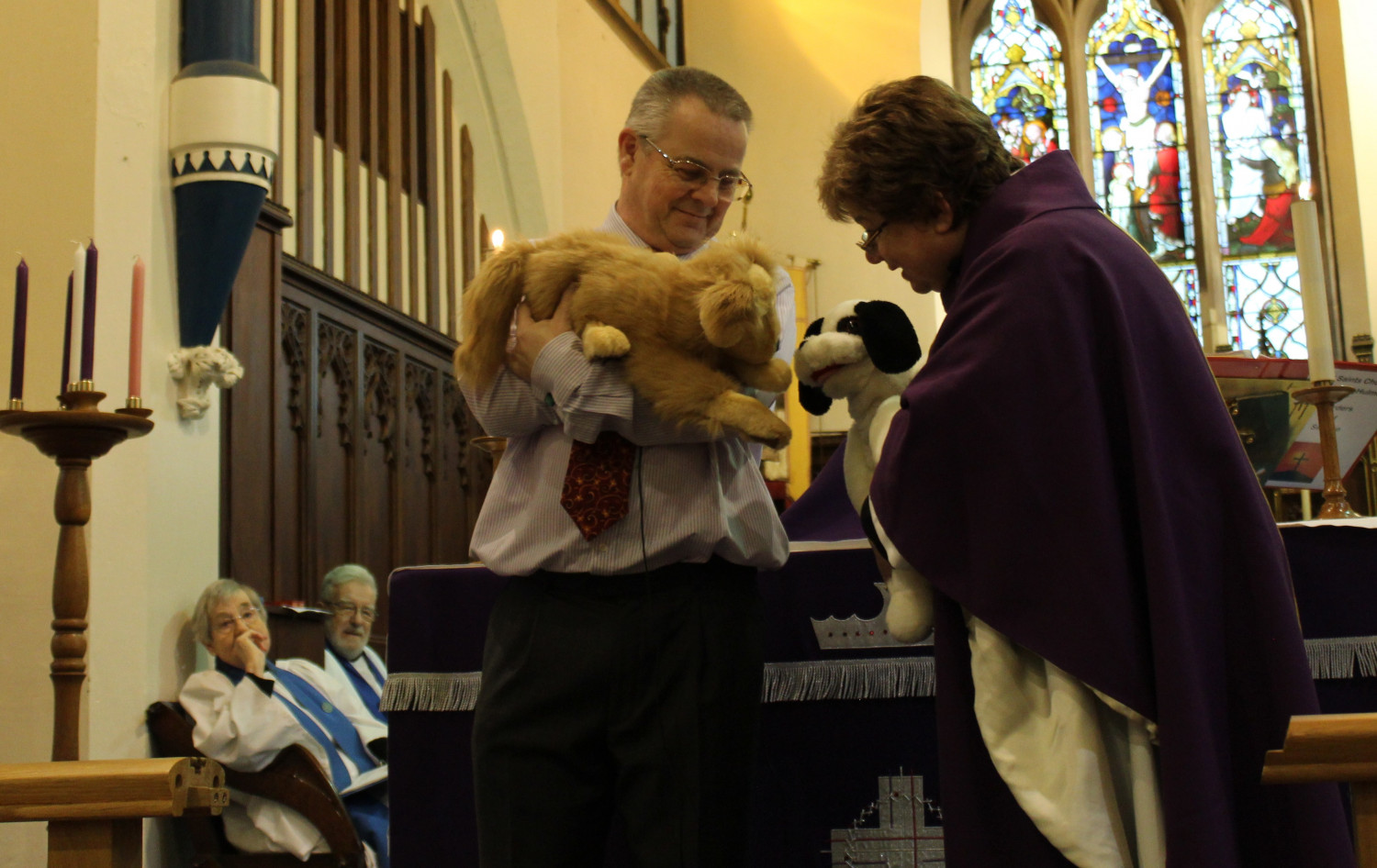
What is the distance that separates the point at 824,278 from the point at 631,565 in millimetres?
7487

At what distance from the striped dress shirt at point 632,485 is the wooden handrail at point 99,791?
0.56 meters

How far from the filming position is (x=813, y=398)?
2.00 meters

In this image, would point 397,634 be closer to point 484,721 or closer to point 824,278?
point 484,721

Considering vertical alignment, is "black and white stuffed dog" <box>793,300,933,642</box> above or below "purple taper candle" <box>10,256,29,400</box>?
below

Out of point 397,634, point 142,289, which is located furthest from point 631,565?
point 142,289

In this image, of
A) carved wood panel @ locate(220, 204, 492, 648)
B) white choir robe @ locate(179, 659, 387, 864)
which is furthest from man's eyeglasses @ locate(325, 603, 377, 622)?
white choir robe @ locate(179, 659, 387, 864)

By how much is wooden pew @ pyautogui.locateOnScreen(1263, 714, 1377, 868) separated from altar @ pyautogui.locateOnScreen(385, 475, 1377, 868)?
3.51 feet

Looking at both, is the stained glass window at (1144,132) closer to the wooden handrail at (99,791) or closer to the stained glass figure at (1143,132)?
the stained glass figure at (1143,132)

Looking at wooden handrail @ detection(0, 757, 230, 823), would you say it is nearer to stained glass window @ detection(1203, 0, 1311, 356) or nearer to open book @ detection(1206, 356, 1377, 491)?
open book @ detection(1206, 356, 1377, 491)

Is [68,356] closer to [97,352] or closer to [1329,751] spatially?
[97,352]

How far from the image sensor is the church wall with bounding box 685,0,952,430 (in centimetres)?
920

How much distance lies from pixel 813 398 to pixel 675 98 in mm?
497

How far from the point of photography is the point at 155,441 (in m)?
3.81

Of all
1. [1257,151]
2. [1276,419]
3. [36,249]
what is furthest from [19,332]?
[1257,151]
